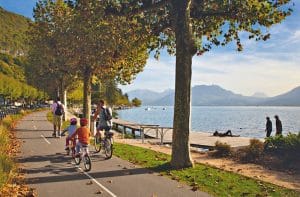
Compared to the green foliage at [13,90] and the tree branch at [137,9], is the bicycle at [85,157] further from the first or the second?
the green foliage at [13,90]

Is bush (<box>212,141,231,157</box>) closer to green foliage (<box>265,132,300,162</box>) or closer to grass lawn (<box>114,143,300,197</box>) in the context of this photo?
green foliage (<box>265,132,300,162</box>)

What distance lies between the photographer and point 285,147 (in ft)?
61.6

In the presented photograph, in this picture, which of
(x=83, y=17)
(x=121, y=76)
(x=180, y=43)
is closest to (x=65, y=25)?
(x=121, y=76)

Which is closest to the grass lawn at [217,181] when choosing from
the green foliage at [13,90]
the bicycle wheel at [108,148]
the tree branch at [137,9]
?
the bicycle wheel at [108,148]

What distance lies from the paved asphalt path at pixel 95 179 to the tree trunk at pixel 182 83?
1634 millimetres

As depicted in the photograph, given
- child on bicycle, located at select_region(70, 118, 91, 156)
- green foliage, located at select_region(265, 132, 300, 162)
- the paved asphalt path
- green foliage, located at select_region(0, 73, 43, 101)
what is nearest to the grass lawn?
the paved asphalt path

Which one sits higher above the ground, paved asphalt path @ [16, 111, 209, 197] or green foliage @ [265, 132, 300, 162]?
green foliage @ [265, 132, 300, 162]

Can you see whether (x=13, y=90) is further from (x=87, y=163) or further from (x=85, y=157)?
(x=87, y=163)

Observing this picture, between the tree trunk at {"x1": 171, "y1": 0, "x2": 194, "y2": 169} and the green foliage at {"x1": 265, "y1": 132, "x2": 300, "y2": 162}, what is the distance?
5.58 m

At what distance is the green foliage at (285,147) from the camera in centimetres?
1819

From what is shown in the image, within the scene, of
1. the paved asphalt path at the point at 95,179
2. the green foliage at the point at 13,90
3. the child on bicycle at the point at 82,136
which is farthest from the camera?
the green foliage at the point at 13,90

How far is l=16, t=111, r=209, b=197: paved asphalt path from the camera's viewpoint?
433 inches

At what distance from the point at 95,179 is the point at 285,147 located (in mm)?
10110

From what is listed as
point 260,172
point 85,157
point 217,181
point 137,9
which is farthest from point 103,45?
point 217,181
